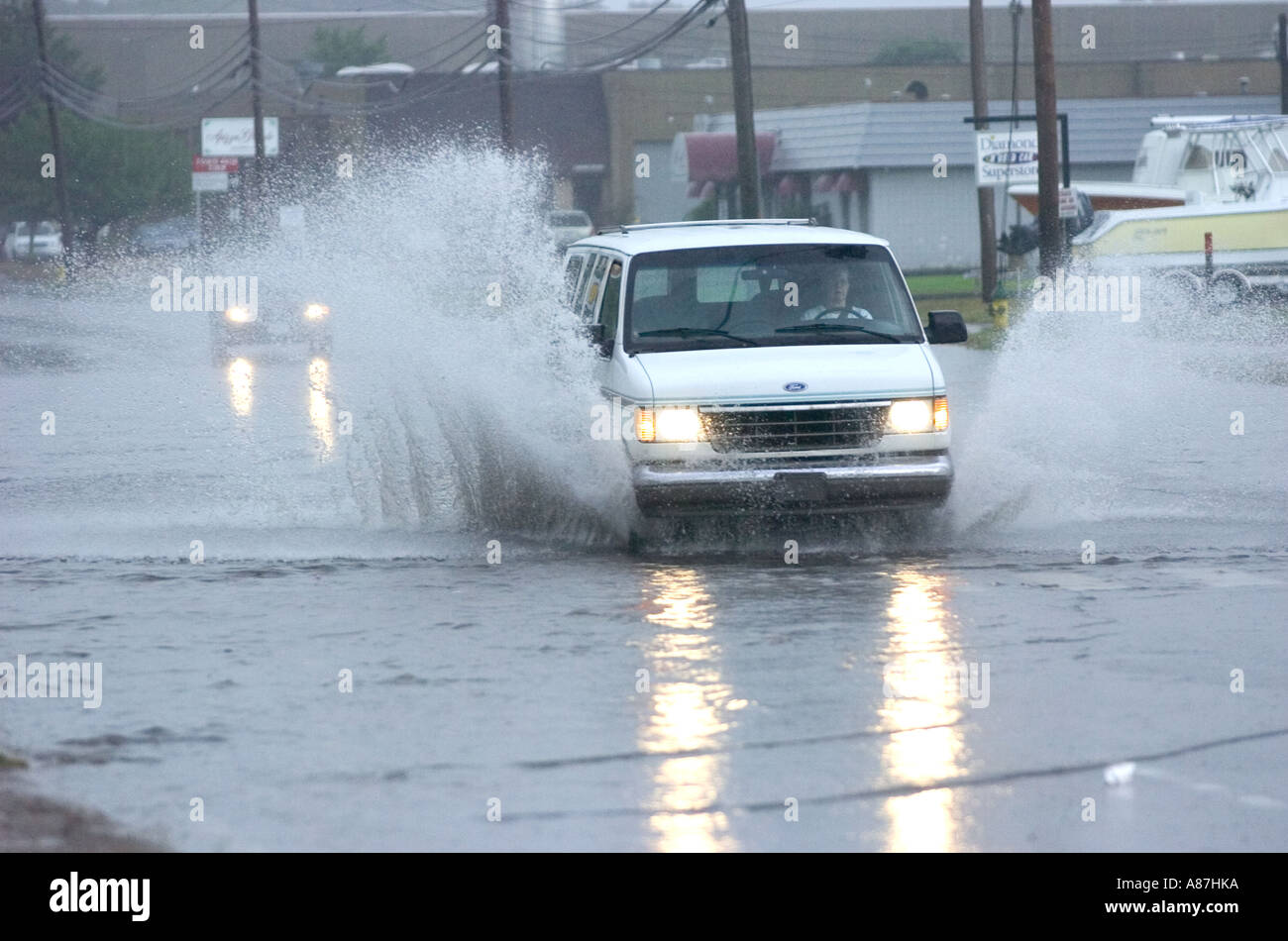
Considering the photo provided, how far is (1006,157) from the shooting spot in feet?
100

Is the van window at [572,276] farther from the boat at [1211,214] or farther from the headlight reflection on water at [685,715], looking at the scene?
the boat at [1211,214]

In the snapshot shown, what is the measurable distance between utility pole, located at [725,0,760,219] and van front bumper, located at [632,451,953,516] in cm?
1882

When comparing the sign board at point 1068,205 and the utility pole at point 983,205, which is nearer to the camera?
the sign board at point 1068,205

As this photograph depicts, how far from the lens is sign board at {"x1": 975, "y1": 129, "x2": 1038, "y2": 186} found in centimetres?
3045

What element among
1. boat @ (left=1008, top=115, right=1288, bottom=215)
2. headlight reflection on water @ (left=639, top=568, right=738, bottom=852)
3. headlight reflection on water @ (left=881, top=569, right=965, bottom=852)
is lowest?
headlight reflection on water @ (left=881, top=569, right=965, bottom=852)

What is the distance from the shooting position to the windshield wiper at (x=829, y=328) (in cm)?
1109

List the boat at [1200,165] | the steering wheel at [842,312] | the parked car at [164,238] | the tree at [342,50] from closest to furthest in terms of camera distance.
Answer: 1. the steering wheel at [842,312]
2. the boat at [1200,165]
3. the parked car at [164,238]
4. the tree at [342,50]

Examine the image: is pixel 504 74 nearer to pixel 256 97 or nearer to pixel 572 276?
pixel 256 97

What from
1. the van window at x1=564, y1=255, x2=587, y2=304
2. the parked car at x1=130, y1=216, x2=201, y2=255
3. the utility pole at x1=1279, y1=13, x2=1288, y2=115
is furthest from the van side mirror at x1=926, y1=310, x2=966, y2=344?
the parked car at x1=130, y1=216, x2=201, y2=255

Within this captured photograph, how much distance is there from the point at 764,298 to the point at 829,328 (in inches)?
17.6

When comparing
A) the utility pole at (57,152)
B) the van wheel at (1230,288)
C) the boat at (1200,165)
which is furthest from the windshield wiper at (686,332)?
the utility pole at (57,152)

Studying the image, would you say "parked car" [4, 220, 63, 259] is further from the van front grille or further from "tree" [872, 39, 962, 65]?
the van front grille

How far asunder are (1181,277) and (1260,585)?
22554 mm

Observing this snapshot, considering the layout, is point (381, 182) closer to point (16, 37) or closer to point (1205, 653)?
point (1205, 653)
